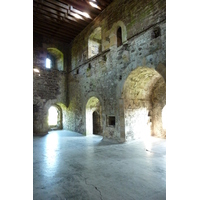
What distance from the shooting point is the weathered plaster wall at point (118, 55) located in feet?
14.1

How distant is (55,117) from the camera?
1091 cm

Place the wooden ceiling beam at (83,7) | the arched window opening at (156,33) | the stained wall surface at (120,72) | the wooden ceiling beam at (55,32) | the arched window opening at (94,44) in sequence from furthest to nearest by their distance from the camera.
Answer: the wooden ceiling beam at (55,32), the arched window opening at (94,44), the wooden ceiling beam at (83,7), the stained wall surface at (120,72), the arched window opening at (156,33)

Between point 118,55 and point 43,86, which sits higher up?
point 118,55

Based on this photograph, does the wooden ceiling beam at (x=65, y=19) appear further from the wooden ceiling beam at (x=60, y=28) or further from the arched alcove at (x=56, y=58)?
the arched alcove at (x=56, y=58)

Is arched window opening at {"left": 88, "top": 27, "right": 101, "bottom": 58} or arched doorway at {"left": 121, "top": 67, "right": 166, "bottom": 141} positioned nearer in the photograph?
arched doorway at {"left": 121, "top": 67, "right": 166, "bottom": 141}

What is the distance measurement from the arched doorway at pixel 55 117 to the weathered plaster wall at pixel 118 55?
8.12 feet

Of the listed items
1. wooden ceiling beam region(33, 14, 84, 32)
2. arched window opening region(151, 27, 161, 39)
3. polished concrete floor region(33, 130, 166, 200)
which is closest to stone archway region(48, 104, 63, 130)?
wooden ceiling beam region(33, 14, 84, 32)

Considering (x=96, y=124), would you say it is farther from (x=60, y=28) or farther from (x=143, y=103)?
(x=60, y=28)

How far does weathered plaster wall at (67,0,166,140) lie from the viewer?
14.1ft

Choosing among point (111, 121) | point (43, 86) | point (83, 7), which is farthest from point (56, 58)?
point (111, 121)

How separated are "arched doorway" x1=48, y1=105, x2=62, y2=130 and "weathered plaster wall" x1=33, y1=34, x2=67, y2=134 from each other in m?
1.22

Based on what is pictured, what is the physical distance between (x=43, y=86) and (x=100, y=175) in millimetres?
7094

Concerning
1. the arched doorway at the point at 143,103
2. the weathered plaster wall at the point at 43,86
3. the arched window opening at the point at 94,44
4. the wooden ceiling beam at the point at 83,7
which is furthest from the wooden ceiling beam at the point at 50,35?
the arched doorway at the point at 143,103

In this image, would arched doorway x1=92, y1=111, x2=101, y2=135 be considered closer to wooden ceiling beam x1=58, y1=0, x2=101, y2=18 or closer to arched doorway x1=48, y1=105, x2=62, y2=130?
arched doorway x1=48, y1=105, x2=62, y2=130
